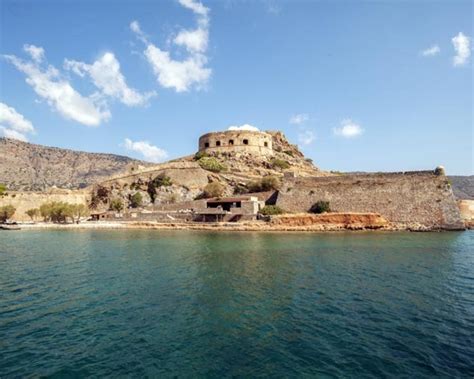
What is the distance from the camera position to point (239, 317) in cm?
910

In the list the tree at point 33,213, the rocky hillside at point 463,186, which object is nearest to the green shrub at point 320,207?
the tree at point 33,213

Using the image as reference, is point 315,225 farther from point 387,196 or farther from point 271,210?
point 387,196

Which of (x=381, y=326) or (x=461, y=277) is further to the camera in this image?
(x=461, y=277)

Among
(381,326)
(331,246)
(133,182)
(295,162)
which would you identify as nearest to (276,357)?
(381,326)

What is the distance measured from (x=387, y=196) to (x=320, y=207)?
683cm

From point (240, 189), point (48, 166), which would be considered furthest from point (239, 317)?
point (48, 166)

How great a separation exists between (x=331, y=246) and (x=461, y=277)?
8982 millimetres

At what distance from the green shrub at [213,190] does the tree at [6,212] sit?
2908 cm

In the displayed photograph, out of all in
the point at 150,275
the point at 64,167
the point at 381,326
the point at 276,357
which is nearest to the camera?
the point at 276,357

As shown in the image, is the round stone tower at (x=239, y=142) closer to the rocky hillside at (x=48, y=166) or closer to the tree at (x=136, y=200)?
the tree at (x=136, y=200)

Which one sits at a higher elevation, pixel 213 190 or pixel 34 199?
pixel 213 190

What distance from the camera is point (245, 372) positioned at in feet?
20.3

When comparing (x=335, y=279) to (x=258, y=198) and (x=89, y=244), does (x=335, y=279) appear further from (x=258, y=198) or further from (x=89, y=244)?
(x=258, y=198)

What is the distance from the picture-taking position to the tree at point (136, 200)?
47.9 m
